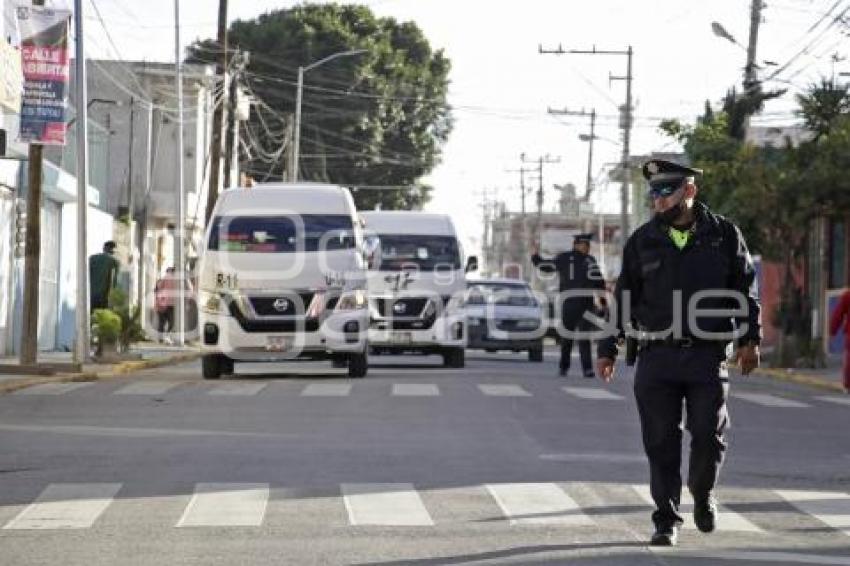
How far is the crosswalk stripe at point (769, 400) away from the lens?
22906 mm

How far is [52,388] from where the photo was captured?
2333 cm

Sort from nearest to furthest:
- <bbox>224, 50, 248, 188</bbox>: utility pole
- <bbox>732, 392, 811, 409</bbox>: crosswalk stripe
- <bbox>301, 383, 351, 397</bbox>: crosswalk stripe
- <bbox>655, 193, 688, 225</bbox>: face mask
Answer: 1. <bbox>655, 193, 688, 225</bbox>: face mask
2. <bbox>301, 383, 351, 397</bbox>: crosswalk stripe
3. <bbox>732, 392, 811, 409</bbox>: crosswalk stripe
4. <bbox>224, 50, 248, 188</bbox>: utility pole

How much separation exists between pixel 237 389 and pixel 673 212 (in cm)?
1351

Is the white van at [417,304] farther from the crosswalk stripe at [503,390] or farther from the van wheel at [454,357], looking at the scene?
the crosswalk stripe at [503,390]

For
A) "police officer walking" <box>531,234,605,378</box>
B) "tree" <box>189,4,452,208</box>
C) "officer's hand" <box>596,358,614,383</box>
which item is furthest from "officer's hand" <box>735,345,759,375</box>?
"tree" <box>189,4,452,208</box>

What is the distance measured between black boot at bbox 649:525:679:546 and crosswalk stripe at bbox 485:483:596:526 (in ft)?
2.77

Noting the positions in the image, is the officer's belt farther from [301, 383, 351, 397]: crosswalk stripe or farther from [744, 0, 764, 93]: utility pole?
[744, 0, 764, 93]: utility pole

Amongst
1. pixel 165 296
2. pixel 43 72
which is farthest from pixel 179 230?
pixel 43 72

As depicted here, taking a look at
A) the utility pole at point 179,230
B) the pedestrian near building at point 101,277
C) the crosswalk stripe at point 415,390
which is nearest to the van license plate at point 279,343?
the crosswalk stripe at point 415,390

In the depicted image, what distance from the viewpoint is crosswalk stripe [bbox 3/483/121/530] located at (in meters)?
10.8

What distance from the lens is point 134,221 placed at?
5288cm

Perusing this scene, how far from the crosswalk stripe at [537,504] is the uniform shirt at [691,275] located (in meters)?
1.29

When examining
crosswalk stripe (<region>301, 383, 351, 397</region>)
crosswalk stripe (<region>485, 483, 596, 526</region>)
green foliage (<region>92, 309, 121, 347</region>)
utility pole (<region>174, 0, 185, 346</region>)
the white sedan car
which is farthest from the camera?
utility pole (<region>174, 0, 185, 346</region>)

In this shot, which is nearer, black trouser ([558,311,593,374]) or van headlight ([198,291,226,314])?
van headlight ([198,291,226,314])
